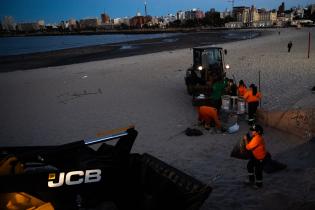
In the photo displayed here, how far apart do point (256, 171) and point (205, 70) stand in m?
9.83

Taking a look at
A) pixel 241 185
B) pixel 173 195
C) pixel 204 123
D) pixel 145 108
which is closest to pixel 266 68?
pixel 145 108

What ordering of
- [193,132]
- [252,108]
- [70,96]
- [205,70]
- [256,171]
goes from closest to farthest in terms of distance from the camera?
[256,171], [193,132], [252,108], [205,70], [70,96]

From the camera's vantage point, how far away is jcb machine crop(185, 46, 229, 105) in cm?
1543

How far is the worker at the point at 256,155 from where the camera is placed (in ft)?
21.9

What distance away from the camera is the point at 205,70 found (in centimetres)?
1619

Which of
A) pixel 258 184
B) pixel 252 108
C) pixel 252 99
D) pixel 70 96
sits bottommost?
pixel 70 96

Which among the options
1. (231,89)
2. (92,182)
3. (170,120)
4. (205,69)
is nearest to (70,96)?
(205,69)

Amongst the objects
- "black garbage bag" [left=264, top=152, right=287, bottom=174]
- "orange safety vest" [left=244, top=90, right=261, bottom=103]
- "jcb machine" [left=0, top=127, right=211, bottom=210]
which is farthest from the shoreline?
"jcb machine" [left=0, top=127, right=211, bottom=210]

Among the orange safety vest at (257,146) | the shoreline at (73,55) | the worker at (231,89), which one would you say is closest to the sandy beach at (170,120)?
the orange safety vest at (257,146)

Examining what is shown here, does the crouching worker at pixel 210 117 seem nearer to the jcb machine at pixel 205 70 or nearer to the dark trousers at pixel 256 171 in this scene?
the dark trousers at pixel 256 171

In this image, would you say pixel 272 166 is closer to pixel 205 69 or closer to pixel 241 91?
pixel 241 91

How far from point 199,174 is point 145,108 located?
7.14 m

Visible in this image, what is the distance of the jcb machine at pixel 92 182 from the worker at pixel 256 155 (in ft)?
6.53

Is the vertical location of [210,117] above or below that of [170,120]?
above
